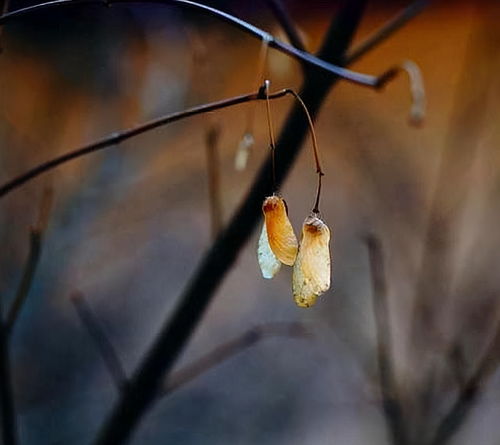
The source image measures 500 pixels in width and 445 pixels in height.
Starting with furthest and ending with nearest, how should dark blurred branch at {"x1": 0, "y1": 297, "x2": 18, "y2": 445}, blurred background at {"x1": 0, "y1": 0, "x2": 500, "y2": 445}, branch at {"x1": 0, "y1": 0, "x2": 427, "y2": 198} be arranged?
blurred background at {"x1": 0, "y1": 0, "x2": 500, "y2": 445}, dark blurred branch at {"x1": 0, "y1": 297, "x2": 18, "y2": 445}, branch at {"x1": 0, "y1": 0, "x2": 427, "y2": 198}

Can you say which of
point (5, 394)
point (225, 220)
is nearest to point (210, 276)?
point (5, 394)

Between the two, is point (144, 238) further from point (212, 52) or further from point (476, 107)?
point (476, 107)

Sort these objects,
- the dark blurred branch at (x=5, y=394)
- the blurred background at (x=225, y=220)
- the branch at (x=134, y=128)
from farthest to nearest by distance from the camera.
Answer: the blurred background at (x=225, y=220) < the dark blurred branch at (x=5, y=394) < the branch at (x=134, y=128)

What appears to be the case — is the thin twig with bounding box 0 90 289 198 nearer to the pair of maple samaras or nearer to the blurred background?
the pair of maple samaras

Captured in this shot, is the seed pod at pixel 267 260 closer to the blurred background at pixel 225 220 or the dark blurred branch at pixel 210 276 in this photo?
the dark blurred branch at pixel 210 276

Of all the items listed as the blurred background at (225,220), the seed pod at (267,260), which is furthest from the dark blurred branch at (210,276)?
the blurred background at (225,220)

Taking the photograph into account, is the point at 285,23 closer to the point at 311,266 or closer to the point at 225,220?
the point at 311,266

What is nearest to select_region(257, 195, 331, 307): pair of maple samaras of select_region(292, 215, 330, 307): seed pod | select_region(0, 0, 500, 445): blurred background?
select_region(292, 215, 330, 307): seed pod

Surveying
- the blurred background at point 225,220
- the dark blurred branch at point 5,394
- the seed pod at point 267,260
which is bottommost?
the blurred background at point 225,220
